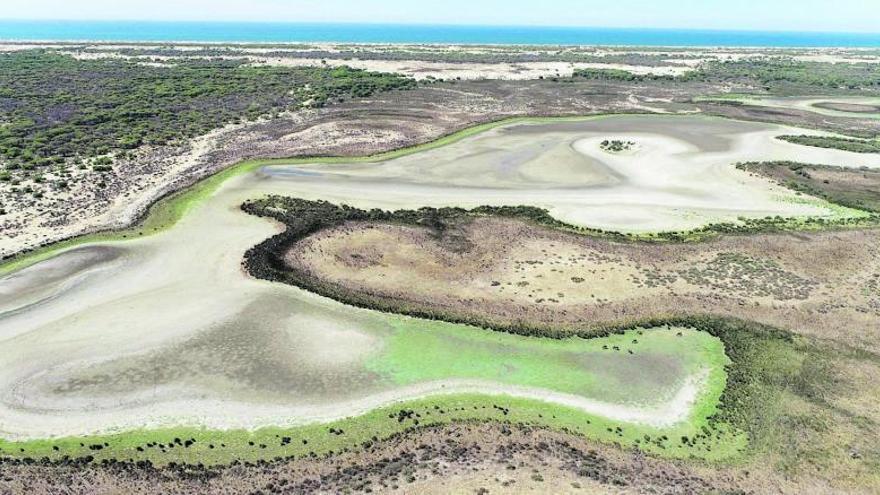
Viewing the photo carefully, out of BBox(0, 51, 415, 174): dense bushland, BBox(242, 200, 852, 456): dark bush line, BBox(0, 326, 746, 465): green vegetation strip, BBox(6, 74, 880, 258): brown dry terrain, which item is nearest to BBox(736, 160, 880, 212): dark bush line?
BBox(6, 74, 880, 258): brown dry terrain

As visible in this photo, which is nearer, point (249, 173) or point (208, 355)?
point (208, 355)

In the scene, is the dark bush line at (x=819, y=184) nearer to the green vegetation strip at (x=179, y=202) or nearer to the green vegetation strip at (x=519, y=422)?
the green vegetation strip at (x=519, y=422)

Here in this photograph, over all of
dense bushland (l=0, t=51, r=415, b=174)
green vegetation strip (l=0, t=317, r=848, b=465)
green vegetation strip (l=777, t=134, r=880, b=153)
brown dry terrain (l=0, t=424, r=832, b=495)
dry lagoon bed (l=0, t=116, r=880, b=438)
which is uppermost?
dense bushland (l=0, t=51, r=415, b=174)

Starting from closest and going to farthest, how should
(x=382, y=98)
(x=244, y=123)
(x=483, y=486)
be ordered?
1. (x=483, y=486)
2. (x=244, y=123)
3. (x=382, y=98)

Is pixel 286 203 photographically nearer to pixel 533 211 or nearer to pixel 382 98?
pixel 533 211

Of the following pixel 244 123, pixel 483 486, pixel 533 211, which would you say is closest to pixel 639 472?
pixel 483 486

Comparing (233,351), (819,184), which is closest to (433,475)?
(233,351)

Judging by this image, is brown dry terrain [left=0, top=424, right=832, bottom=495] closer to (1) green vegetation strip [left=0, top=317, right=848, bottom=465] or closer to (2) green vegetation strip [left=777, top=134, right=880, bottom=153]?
(1) green vegetation strip [left=0, top=317, right=848, bottom=465]

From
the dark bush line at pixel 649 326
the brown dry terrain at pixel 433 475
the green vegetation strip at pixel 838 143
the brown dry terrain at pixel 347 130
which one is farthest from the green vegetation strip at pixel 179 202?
the green vegetation strip at pixel 838 143

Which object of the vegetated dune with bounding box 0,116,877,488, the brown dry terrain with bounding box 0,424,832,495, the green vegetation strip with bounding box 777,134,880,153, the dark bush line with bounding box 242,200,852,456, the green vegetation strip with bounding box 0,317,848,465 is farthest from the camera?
the green vegetation strip with bounding box 777,134,880,153
